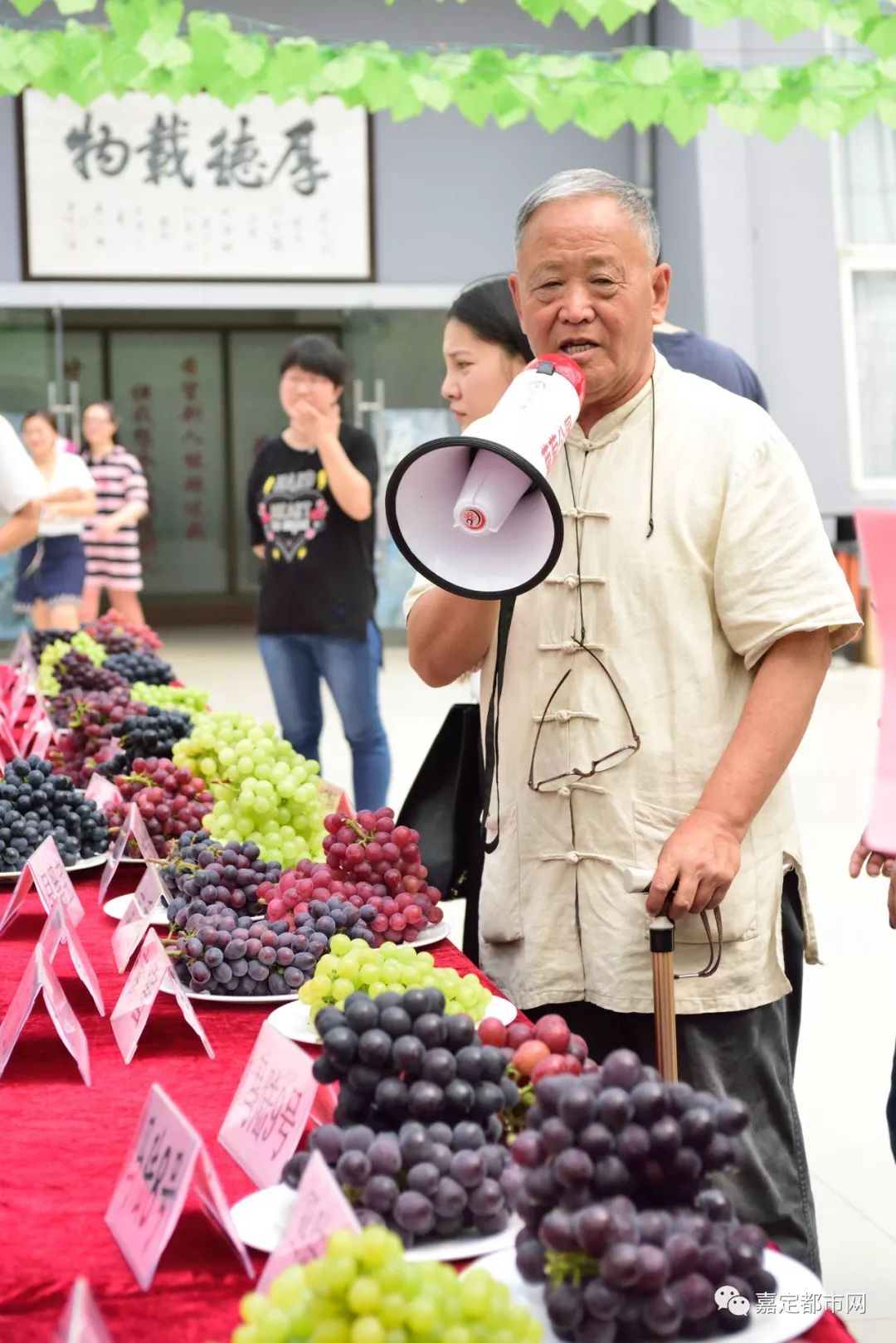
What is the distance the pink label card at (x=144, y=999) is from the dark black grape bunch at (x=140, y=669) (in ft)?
6.50

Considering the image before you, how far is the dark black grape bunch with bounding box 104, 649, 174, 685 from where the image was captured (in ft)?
11.0

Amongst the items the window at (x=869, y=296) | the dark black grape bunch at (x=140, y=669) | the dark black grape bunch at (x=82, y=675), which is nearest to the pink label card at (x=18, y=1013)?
the dark black grape bunch at (x=82, y=675)

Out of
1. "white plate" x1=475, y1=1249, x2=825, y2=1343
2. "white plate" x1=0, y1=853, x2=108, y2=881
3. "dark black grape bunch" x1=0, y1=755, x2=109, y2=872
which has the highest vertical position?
"dark black grape bunch" x1=0, y1=755, x2=109, y2=872

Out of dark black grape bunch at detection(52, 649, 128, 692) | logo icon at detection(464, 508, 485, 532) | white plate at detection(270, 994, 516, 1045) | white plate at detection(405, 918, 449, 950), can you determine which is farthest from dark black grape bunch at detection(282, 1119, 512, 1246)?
dark black grape bunch at detection(52, 649, 128, 692)

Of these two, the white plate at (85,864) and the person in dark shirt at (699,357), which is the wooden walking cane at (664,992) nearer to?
the white plate at (85,864)

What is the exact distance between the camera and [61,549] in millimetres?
7156

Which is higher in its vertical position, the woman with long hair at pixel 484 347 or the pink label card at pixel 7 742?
the woman with long hair at pixel 484 347

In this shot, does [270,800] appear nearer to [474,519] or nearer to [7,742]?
[474,519]

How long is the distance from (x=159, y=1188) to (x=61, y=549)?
6507 millimetres

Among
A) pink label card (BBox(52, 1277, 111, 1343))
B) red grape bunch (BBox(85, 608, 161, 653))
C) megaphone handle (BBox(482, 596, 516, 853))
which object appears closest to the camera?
pink label card (BBox(52, 1277, 111, 1343))

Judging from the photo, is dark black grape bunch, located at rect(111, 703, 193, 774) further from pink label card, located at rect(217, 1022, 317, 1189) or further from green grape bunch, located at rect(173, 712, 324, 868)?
pink label card, located at rect(217, 1022, 317, 1189)

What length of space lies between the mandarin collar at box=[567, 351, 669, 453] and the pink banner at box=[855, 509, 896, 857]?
2.61ft

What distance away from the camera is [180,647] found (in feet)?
38.9

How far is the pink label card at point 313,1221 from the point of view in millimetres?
746
